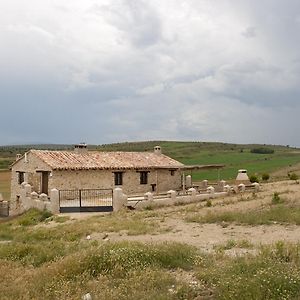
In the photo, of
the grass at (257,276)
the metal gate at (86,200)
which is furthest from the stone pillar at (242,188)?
the grass at (257,276)

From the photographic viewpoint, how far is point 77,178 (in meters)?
33.9

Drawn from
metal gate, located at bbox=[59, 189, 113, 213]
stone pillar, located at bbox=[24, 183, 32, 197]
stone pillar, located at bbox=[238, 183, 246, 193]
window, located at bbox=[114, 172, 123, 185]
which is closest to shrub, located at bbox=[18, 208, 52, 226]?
metal gate, located at bbox=[59, 189, 113, 213]

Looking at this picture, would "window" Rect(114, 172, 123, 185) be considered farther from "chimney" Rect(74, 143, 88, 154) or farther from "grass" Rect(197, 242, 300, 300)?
"grass" Rect(197, 242, 300, 300)

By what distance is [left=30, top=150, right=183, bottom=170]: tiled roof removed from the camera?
33812 millimetres

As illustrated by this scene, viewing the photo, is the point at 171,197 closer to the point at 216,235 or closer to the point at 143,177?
the point at 143,177

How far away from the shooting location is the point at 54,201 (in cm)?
2969

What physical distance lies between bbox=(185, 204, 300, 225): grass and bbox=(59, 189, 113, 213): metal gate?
859 cm

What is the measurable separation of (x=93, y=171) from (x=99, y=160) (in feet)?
5.99

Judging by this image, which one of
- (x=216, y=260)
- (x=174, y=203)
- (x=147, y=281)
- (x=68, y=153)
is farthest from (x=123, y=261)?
(x=68, y=153)

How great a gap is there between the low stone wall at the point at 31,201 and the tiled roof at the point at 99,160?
7.90 ft

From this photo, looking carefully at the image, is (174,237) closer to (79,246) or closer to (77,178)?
(79,246)

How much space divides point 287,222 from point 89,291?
1307 cm

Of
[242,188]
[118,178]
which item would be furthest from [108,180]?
[242,188]

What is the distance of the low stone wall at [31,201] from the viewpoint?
97.4ft
